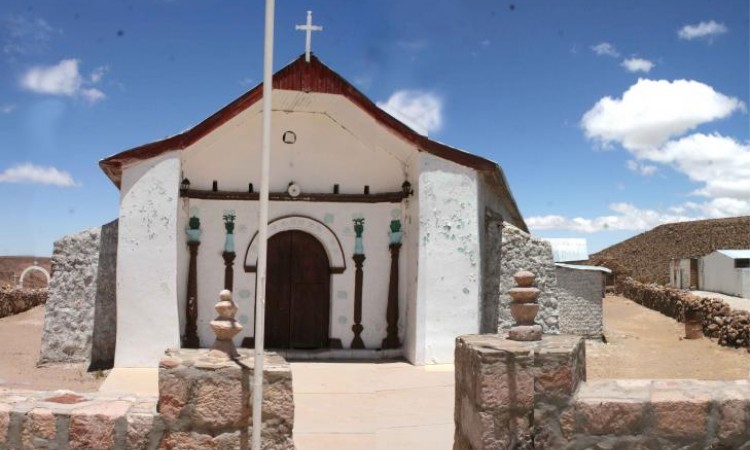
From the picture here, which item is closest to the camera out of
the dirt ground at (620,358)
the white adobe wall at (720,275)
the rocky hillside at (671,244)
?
the dirt ground at (620,358)

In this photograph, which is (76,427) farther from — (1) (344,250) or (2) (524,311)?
(1) (344,250)

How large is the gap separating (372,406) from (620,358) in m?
12.1

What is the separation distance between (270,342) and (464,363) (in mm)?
6991

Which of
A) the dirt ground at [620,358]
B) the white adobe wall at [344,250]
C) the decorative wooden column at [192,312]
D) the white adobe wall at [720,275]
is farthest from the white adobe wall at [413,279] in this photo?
the white adobe wall at [720,275]

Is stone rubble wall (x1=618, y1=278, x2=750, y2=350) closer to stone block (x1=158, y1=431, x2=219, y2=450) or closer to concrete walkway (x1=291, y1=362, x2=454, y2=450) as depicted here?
concrete walkway (x1=291, y1=362, x2=454, y2=450)

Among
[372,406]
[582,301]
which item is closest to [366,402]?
[372,406]

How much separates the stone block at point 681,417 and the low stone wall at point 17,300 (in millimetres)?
22179

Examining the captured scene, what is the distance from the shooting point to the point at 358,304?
11227 millimetres

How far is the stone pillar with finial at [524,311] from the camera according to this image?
4539mm

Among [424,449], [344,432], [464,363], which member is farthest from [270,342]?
[464,363]

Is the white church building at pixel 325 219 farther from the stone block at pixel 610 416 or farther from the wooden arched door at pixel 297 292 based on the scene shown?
the stone block at pixel 610 416

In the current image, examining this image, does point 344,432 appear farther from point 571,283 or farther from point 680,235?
point 680,235

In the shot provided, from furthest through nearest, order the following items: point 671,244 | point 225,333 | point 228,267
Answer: point 671,244
point 228,267
point 225,333

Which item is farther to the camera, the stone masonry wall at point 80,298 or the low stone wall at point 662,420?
the stone masonry wall at point 80,298
